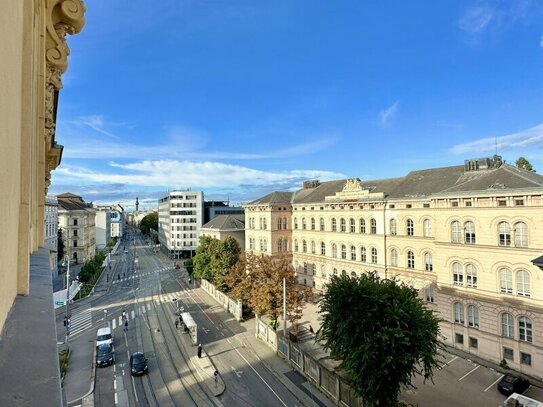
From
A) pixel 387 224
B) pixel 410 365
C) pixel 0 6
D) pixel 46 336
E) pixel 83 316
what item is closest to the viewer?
pixel 0 6

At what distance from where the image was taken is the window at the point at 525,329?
29.6m

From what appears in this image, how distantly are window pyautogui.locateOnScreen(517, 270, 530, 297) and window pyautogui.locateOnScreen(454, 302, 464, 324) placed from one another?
5850 millimetres

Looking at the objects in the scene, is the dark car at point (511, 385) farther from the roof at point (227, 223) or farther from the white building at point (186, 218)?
the white building at point (186, 218)

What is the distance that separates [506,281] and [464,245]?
4670 mm

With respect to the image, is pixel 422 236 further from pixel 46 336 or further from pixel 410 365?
pixel 46 336

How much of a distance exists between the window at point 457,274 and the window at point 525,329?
5.66 m

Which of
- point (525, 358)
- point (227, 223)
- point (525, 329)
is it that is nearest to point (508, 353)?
point (525, 358)

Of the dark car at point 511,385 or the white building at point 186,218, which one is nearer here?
the dark car at point 511,385

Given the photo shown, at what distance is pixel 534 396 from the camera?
2638 centimetres

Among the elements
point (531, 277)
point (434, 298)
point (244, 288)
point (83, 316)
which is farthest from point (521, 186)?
point (83, 316)

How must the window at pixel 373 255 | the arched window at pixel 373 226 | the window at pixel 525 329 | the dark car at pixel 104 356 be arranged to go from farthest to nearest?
the window at pixel 373 255, the arched window at pixel 373 226, the dark car at pixel 104 356, the window at pixel 525 329

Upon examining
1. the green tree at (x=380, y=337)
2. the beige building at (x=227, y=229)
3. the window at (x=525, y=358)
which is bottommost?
the window at (x=525, y=358)

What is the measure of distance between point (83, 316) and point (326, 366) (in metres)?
36.2

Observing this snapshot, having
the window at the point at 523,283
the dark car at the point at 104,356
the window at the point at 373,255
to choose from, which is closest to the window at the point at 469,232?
the window at the point at 523,283
